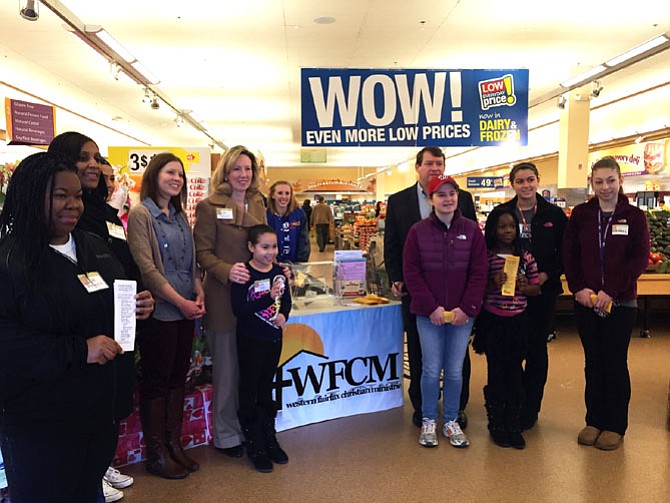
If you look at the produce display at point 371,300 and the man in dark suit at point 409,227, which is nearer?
the man in dark suit at point 409,227

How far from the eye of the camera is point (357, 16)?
23.1 ft

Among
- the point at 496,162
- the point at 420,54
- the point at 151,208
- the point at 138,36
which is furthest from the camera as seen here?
the point at 496,162

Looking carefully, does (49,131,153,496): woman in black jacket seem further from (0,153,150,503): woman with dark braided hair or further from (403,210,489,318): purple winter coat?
(403,210,489,318): purple winter coat

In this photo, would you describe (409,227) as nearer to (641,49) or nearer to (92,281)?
(92,281)

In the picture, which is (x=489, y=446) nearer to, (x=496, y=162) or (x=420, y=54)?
(x=420, y=54)

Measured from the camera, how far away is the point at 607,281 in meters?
3.03

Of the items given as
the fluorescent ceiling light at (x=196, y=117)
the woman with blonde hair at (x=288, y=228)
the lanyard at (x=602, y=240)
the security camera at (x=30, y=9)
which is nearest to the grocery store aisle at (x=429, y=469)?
the lanyard at (x=602, y=240)

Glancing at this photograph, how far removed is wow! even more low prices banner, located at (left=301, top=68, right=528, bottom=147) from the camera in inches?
199

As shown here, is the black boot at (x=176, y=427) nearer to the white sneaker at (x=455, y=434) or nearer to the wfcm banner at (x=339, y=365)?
the wfcm banner at (x=339, y=365)

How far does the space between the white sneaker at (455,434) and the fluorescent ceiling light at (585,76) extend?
6.34m

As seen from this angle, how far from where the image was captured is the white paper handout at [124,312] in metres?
1.65

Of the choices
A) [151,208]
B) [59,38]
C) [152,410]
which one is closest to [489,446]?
[152,410]

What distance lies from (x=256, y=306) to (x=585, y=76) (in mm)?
7166

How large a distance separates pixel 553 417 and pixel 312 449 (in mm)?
1626
